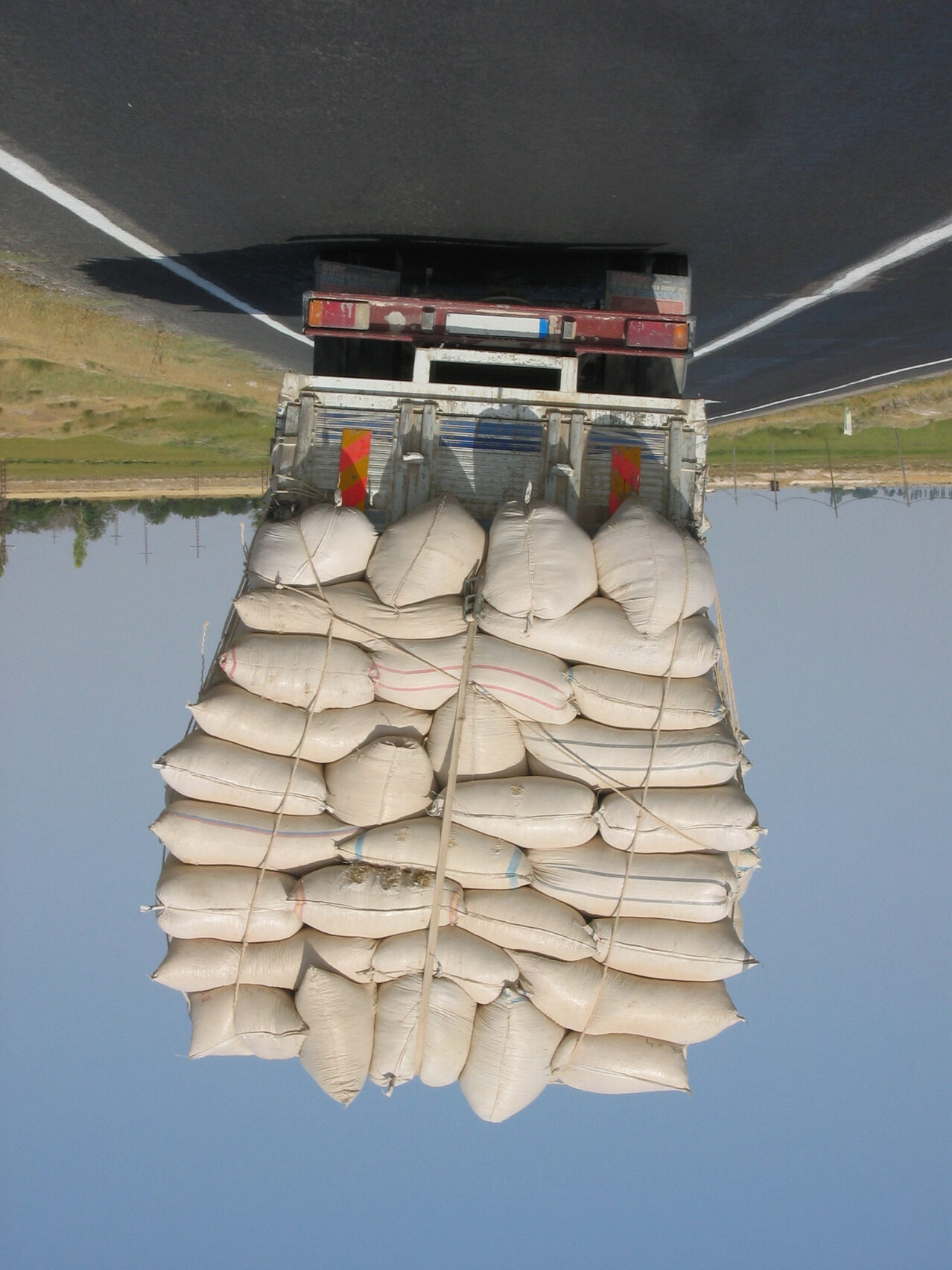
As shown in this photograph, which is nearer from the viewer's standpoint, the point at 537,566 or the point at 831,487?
the point at 537,566

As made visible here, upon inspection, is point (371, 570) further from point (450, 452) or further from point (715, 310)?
point (715, 310)

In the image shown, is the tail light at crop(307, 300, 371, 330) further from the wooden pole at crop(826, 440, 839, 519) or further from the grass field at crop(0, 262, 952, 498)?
the wooden pole at crop(826, 440, 839, 519)

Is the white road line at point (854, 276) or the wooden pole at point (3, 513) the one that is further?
the wooden pole at point (3, 513)

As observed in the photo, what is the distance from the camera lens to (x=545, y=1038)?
530 centimetres

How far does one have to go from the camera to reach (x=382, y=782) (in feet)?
16.5

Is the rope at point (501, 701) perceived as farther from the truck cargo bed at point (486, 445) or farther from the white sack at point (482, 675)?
the truck cargo bed at point (486, 445)

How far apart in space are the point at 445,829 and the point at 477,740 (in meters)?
0.54

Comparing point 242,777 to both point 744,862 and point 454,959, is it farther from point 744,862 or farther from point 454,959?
point 744,862

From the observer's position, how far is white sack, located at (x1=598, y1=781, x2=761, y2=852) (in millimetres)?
5156

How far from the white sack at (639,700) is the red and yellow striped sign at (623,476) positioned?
4.14 ft

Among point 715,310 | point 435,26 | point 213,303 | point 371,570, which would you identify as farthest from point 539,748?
point 213,303

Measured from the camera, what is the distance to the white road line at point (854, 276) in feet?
23.6

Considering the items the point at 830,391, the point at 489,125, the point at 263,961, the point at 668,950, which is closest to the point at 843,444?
the point at 830,391

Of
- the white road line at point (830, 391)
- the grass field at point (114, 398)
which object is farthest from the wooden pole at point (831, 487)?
the grass field at point (114, 398)
